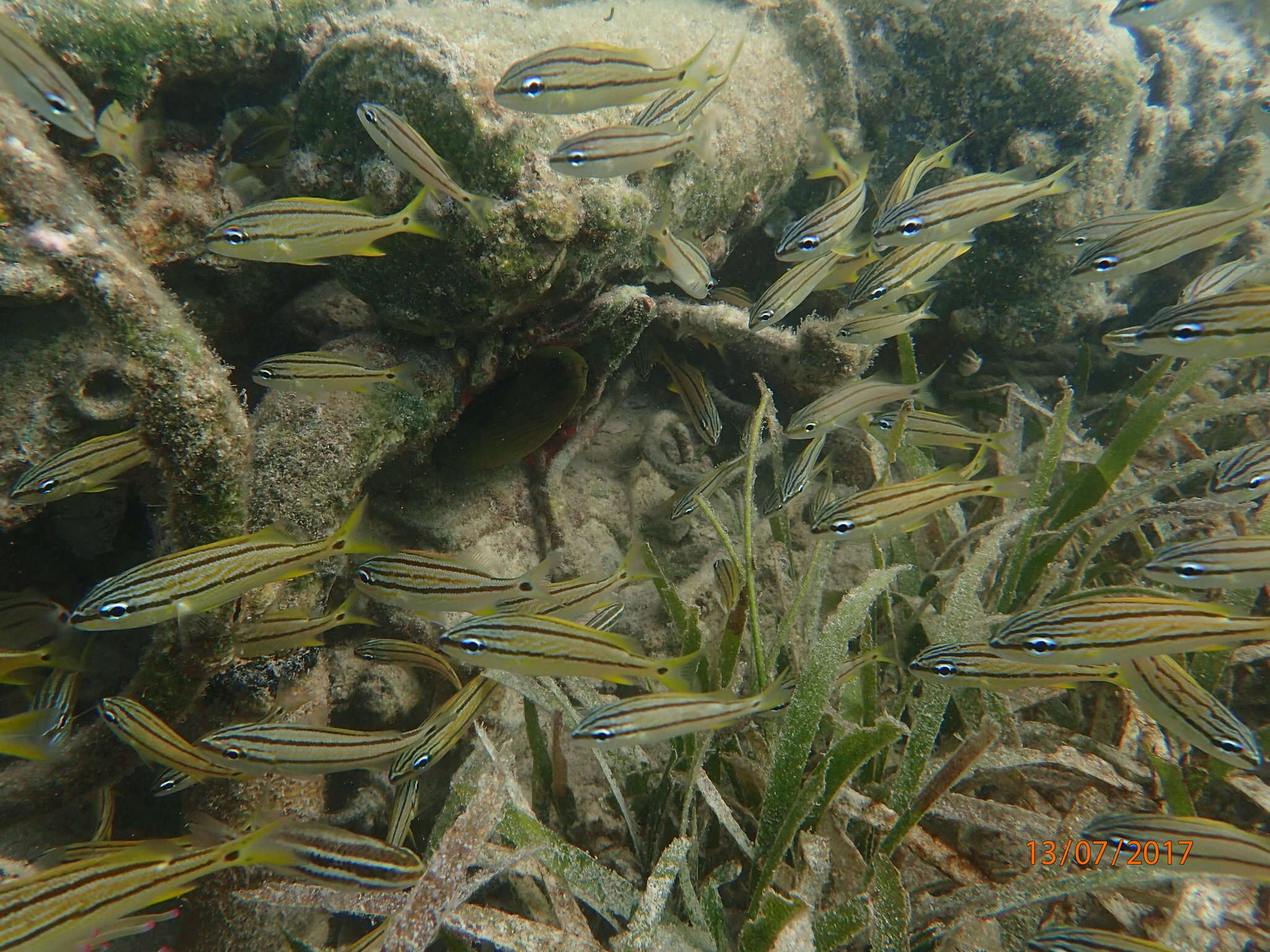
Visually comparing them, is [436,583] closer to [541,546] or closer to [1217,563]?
[541,546]

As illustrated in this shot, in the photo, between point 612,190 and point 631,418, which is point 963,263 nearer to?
point 631,418

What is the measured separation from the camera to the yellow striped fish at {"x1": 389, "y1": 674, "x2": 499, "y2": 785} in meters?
2.62

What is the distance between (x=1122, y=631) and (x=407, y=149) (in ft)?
12.0

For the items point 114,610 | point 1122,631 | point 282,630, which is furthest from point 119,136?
point 1122,631

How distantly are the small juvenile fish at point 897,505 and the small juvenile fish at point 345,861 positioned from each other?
2.50m

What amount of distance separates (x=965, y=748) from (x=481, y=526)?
3.00 meters

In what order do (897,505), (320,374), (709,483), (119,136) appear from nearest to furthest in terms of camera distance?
(320,374) < (897,505) < (119,136) < (709,483)

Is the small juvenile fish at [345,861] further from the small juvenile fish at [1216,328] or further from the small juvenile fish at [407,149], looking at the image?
the small juvenile fish at [1216,328]

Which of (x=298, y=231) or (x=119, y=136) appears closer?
(x=298, y=231)

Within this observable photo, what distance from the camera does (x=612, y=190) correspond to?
11.1 feet

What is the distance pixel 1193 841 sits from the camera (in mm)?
2023

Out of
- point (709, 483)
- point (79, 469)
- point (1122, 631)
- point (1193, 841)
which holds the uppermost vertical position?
point (79, 469)

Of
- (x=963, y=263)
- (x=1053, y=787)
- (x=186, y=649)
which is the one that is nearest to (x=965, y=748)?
(x=1053, y=787)

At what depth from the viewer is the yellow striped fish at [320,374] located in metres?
2.78
